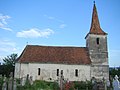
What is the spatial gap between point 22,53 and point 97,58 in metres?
14.7

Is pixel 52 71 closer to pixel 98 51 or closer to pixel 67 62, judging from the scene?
pixel 67 62

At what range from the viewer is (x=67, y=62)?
38656 mm

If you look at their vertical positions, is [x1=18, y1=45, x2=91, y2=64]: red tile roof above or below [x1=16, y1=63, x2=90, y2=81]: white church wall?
above

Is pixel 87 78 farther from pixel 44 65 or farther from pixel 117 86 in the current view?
pixel 117 86

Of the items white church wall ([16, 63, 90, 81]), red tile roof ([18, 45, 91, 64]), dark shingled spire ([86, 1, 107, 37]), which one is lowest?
white church wall ([16, 63, 90, 81])

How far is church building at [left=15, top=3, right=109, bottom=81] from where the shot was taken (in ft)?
125

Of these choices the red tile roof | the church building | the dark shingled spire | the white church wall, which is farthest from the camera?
the dark shingled spire

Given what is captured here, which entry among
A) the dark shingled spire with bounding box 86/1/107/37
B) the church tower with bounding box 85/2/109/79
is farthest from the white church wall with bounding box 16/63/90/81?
the dark shingled spire with bounding box 86/1/107/37

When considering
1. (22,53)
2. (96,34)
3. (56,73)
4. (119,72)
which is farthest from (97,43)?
(119,72)

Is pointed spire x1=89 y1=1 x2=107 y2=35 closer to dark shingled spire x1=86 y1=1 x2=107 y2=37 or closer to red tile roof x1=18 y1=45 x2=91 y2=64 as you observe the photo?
dark shingled spire x1=86 y1=1 x2=107 y2=37

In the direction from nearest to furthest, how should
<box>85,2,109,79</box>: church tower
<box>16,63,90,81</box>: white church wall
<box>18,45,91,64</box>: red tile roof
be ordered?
<box>16,63,90,81</box>: white church wall, <box>18,45,91,64</box>: red tile roof, <box>85,2,109,79</box>: church tower

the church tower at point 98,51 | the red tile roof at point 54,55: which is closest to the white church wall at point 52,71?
the red tile roof at point 54,55

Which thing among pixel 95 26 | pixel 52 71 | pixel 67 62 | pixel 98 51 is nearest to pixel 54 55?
pixel 67 62

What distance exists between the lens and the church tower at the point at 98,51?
3888cm
